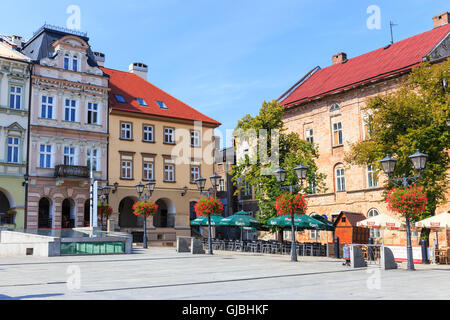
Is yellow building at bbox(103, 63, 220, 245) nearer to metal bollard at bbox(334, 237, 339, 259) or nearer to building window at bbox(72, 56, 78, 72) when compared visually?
building window at bbox(72, 56, 78, 72)

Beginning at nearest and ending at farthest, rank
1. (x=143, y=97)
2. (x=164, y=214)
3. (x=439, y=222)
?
1. (x=439, y=222)
2. (x=164, y=214)
3. (x=143, y=97)

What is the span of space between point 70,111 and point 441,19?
29.7m

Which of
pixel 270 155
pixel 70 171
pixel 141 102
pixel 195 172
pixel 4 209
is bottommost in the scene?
pixel 4 209

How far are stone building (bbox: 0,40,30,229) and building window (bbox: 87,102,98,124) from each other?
4940 mm

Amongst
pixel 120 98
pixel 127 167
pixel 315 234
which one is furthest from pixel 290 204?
pixel 120 98

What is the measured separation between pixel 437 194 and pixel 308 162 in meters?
9.31

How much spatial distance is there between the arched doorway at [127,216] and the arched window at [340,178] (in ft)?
55.4

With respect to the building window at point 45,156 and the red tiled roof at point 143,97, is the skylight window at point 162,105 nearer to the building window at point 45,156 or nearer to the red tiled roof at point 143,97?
the red tiled roof at point 143,97

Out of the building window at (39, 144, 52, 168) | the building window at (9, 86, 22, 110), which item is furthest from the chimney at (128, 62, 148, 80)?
the building window at (39, 144, 52, 168)

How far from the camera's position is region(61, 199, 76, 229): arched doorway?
38.8 m

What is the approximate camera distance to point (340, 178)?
126ft

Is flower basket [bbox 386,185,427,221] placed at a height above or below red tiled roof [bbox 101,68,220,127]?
below

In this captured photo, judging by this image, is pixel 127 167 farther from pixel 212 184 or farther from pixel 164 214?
pixel 212 184
